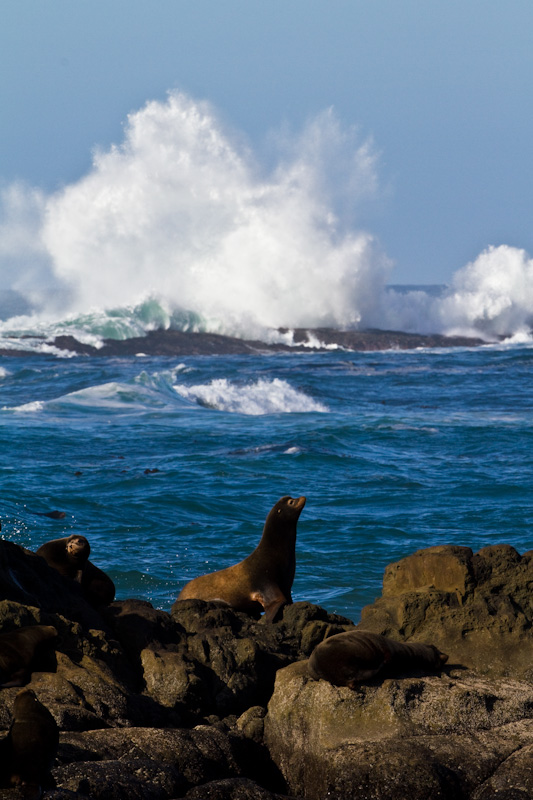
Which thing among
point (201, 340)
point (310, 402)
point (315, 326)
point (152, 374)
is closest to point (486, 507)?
point (310, 402)

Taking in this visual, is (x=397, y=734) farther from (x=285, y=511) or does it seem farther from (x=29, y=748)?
(x=285, y=511)

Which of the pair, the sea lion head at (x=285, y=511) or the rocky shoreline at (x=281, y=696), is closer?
the rocky shoreline at (x=281, y=696)

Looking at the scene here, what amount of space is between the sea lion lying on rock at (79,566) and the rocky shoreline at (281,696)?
276 millimetres

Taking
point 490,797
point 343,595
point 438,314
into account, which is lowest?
point 343,595

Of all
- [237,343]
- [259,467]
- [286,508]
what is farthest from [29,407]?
[237,343]

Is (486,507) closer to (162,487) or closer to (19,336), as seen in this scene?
(162,487)

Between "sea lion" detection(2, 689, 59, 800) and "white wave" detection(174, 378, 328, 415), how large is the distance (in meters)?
21.5

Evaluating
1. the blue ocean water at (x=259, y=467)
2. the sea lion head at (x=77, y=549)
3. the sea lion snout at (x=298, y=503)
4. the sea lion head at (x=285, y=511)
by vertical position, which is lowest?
the blue ocean water at (x=259, y=467)

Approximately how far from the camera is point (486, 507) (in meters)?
14.3

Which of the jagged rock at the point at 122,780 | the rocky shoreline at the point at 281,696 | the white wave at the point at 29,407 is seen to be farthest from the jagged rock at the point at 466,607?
the white wave at the point at 29,407

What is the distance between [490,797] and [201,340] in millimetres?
41393

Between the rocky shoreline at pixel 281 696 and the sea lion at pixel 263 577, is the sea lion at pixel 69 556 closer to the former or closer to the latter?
the rocky shoreline at pixel 281 696

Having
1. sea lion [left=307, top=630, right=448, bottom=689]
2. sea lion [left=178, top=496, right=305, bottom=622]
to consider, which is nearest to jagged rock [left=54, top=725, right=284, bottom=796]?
sea lion [left=307, top=630, right=448, bottom=689]

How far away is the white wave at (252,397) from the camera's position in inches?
1017
